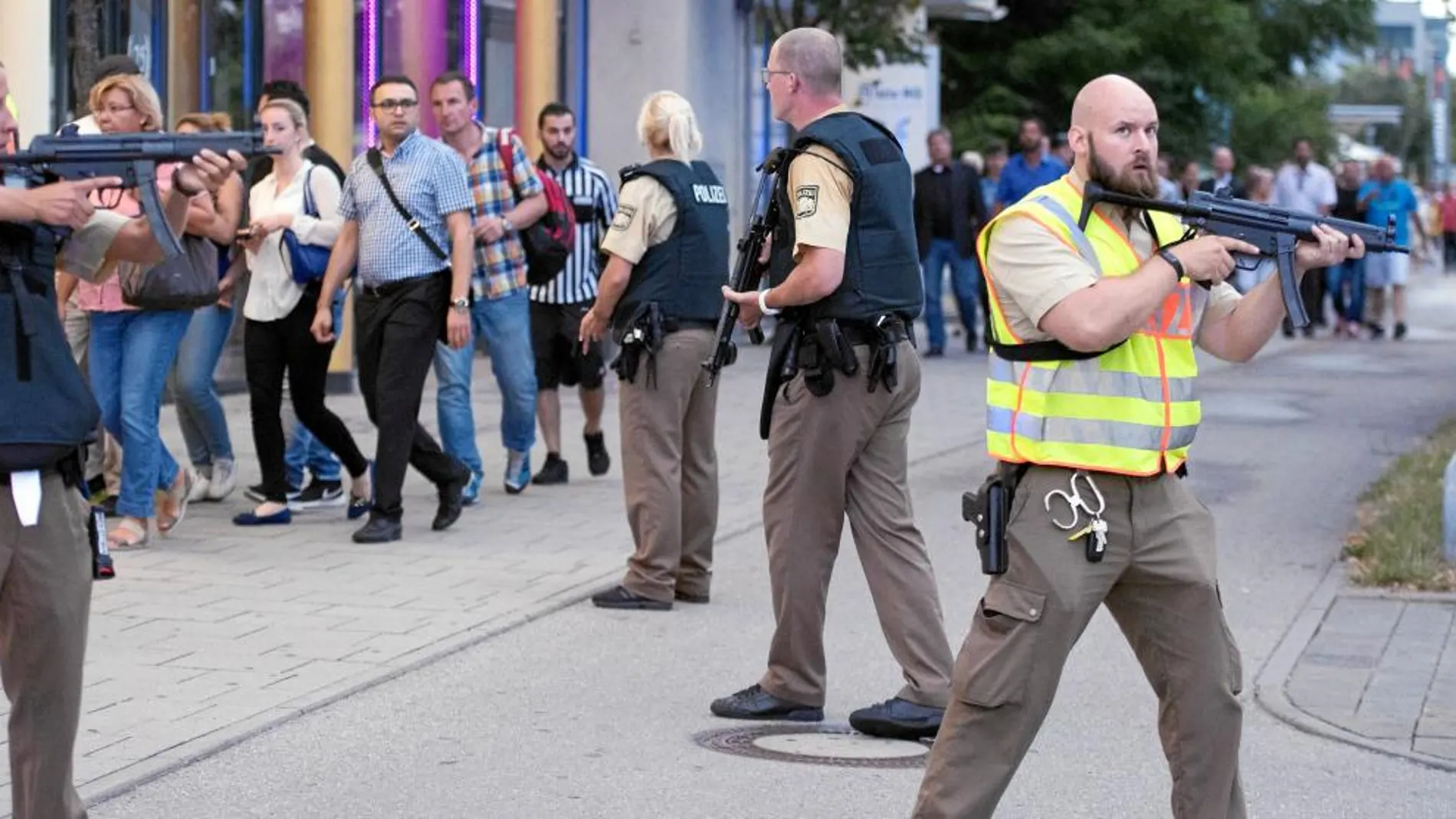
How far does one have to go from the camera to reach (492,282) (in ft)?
36.7

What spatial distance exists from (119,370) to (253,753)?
145 inches

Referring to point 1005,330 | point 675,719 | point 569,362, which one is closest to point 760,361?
point 569,362

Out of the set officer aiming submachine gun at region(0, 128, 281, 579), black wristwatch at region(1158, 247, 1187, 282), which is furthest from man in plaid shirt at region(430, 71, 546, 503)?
black wristwatch at region(1158, 247, 1187, 282)

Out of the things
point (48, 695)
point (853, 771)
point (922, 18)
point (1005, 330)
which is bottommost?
point (853, 771)

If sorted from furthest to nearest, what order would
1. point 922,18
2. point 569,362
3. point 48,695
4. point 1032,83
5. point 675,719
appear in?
point 1032,83, point 922,18, point 569,362, point 675,719, point 48,695

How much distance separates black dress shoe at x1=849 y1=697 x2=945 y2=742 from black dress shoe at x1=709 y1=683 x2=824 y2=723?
0.66ft

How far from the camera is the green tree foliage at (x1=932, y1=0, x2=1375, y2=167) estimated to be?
30047 millimetres

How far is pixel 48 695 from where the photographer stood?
472cm

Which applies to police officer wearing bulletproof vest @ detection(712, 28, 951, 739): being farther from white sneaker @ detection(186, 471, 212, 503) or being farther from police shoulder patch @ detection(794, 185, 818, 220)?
white sneaker @ detection(186, 471, 212, 503)

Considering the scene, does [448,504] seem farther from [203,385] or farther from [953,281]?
[953,281]

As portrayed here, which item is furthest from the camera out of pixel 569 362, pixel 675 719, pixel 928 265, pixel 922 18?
pixel 922 18

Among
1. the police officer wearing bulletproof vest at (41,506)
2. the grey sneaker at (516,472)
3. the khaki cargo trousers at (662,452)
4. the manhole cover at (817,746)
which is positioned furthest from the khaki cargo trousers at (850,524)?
the grey sneaker at (516,472)

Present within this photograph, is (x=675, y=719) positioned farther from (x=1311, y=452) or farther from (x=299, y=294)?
(x=1311, y=452)

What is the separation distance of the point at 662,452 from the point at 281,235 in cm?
266
